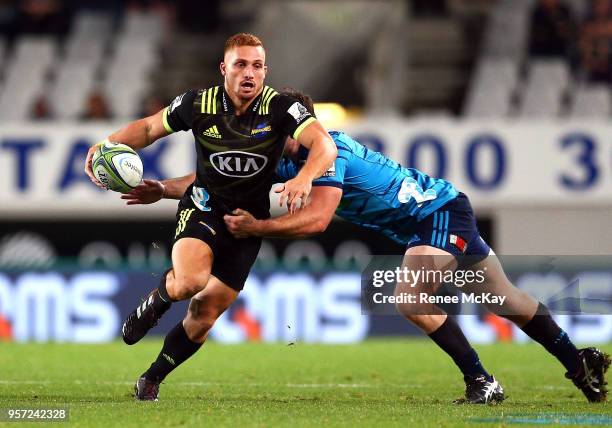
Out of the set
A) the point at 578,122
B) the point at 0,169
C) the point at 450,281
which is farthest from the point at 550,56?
the point at 450,281

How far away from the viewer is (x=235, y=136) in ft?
26.2

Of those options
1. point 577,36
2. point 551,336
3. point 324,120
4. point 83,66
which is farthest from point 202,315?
point 83,66

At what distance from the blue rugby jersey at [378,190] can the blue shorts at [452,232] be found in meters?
0.05

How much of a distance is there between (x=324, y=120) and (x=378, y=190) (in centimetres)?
1099

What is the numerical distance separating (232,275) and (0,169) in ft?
36.1

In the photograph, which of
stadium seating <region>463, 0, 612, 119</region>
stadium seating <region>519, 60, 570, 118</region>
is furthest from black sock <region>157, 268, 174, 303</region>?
stadium seating <region>519, 60, 570, 118</region>

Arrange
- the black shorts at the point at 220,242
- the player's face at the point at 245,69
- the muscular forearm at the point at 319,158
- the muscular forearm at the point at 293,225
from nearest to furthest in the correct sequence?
the muscular forearm at the point at 319,158 < the muscular forearm at the point at 293,225 < the player's face at the point at 245,69 < the black shorts at the point at 220,242

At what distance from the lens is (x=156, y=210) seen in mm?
18828

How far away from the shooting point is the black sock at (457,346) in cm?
829

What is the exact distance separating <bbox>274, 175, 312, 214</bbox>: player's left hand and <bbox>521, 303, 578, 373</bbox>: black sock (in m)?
1.92

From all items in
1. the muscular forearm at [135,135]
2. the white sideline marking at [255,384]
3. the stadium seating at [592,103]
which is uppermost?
the stadium seating at [592,103]

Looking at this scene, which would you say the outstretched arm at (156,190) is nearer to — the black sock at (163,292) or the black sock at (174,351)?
the black sock at (163,292)

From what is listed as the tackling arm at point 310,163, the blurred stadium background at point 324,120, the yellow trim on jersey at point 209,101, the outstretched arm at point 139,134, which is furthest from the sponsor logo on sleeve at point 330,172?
the blurred stadium background at point 324,120

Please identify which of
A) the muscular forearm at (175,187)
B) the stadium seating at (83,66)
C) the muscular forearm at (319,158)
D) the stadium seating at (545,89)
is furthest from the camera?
the stadium seating at (83,66)
